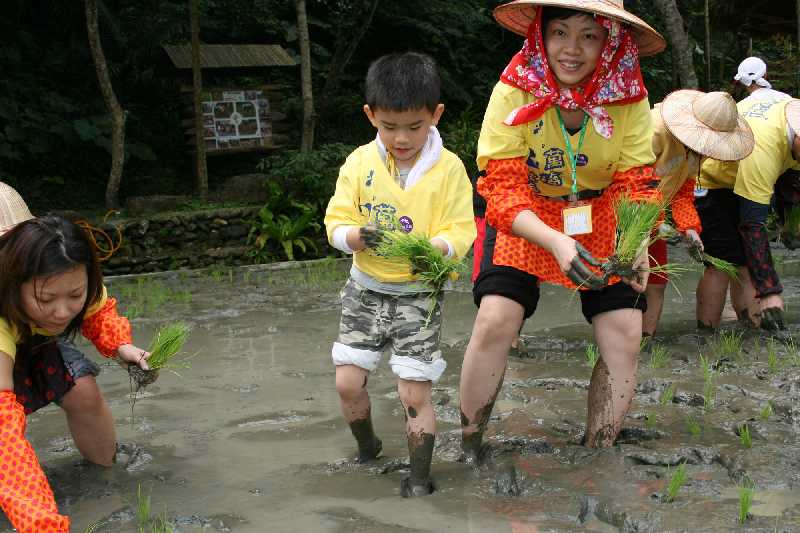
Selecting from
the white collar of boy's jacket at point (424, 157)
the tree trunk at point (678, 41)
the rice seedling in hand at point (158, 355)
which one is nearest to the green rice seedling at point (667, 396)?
the white collar of boy's jacket at point (424, 157)

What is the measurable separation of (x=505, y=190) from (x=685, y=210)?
215cm

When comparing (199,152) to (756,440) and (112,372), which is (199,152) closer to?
(112,372)

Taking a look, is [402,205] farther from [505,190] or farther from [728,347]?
[728,347]

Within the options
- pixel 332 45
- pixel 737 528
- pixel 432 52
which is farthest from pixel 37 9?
pixel 737 528

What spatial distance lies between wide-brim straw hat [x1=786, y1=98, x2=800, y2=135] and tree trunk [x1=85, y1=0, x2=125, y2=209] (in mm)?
7054

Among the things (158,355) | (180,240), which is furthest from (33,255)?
(180,240)

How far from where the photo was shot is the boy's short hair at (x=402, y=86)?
313cm

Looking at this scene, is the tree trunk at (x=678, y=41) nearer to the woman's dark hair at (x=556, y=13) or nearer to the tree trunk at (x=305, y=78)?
the tree trunk at (x=305, y=78)

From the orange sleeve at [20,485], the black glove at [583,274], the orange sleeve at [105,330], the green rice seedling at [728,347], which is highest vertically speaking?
the black glove at [583,274]

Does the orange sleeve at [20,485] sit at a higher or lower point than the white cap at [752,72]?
A: lower

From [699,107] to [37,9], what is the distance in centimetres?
945

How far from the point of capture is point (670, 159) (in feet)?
16.1

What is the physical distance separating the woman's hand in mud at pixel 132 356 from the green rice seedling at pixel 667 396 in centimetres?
219

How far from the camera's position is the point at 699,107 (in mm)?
4891
